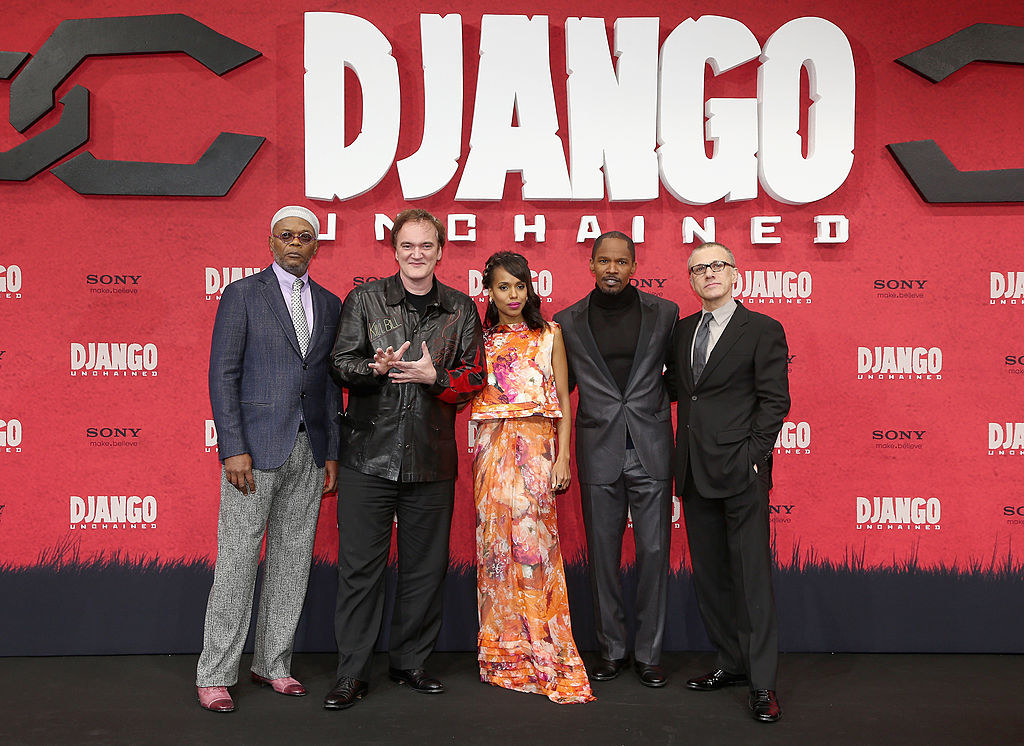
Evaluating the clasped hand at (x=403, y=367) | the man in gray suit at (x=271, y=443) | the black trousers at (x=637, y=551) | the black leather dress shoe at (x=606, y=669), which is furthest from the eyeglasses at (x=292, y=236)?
the black leather dress shoe at (x=606, y=669)

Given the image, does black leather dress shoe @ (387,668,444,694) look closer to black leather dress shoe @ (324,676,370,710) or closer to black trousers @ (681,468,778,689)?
black leather dress shoe @ (324,676,370,710)

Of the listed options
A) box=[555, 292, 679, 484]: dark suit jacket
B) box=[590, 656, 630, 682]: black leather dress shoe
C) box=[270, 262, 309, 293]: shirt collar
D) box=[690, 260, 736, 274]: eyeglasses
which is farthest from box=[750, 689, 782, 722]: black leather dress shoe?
box=[270, 262, 309, 293]: shirt collar

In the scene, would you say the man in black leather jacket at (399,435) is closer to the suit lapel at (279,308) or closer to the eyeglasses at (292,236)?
the suit lapel at (279,308)

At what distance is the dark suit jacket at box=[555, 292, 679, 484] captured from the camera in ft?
10.5

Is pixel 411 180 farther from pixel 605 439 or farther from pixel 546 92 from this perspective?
pixel 605 439

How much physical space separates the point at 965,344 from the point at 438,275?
2.70m

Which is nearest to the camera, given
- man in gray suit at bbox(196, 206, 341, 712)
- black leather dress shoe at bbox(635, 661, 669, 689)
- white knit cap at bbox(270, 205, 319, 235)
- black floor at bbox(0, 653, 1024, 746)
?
black floor at bbox(0, 653, 1024, 746)

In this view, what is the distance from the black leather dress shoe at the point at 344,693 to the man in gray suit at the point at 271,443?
0.73ft

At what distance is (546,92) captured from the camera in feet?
12.3

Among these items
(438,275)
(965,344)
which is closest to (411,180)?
(438,275)

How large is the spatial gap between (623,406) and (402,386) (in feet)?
3.09

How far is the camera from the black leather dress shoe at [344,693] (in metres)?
2.95

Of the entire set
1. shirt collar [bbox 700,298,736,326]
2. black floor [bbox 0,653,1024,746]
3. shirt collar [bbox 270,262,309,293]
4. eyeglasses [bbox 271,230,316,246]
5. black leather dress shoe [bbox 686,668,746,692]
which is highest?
eyeglasses [bbox 271,230,316,246]

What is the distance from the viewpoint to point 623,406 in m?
3.20
